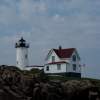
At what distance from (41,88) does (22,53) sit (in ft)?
99.4

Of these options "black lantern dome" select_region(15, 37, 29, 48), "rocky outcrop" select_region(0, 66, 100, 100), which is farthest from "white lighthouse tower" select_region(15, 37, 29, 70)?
"rocky outcrop" select_region(0, 66, 100, 100)

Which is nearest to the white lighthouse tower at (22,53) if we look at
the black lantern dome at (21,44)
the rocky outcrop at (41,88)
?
the black lantern dome at (21,44)

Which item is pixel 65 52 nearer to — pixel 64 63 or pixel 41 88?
pixel 64 63

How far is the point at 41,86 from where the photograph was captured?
3897cm

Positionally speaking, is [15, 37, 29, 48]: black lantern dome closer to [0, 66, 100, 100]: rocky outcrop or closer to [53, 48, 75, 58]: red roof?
[53, 48, 75, 58]: red roof

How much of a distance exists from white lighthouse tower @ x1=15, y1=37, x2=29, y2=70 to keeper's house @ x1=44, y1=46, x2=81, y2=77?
11.9 feet

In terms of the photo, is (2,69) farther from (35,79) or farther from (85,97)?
(85,97)

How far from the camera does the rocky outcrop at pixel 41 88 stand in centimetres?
3781

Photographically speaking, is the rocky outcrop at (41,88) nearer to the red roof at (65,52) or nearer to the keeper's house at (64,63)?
the keeper's house at (64,63)

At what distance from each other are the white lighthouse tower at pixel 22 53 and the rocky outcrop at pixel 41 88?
25.6 meters

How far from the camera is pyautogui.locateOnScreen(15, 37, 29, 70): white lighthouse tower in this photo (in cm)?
6819

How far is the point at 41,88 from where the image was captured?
38.7 metres

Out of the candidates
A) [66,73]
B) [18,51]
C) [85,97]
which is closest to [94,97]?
[85,97]

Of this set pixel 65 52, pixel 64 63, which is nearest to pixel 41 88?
pixel 64 63
